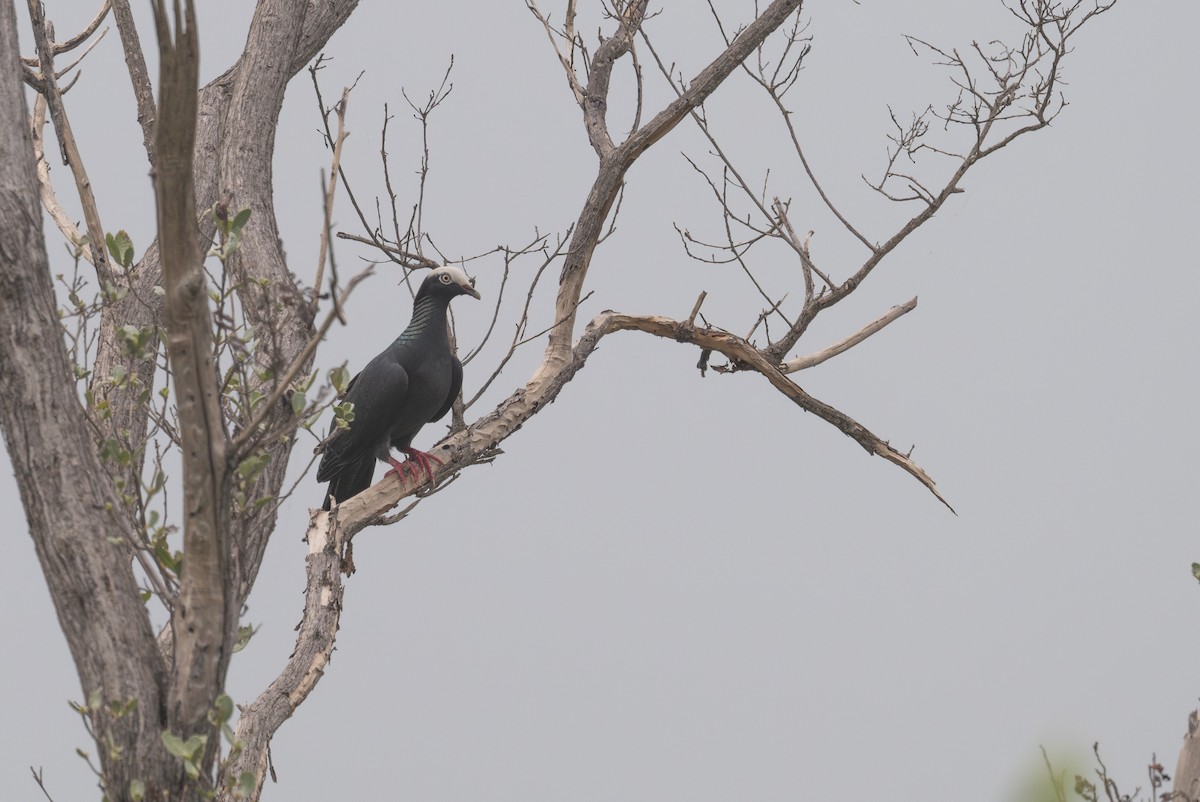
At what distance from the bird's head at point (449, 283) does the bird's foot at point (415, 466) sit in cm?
69

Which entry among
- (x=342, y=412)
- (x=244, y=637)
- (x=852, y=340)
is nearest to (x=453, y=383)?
(x=852, y=340)

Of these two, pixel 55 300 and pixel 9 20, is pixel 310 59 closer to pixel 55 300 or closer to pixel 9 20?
pixel 9 20

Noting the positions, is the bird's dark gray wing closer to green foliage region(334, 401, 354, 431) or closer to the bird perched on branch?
the bird perched on branch

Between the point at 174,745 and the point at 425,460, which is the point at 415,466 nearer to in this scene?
the point at 425,460

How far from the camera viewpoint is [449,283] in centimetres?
484

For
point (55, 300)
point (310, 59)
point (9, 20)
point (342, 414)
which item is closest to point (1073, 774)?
point (342, 414)

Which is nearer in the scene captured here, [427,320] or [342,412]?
[342,412]

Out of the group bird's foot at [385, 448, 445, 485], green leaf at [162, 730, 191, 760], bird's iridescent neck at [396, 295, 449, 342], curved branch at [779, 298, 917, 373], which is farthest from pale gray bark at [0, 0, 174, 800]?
curved branch at [779, 298, 917, 373]

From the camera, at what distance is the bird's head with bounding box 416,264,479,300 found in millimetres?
4805

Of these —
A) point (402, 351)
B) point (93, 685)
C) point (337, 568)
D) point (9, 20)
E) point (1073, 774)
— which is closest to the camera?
point (93, 685)

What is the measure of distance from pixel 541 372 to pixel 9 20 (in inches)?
91.1

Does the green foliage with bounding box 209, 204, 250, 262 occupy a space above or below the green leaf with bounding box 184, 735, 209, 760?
above

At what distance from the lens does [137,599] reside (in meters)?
2.46

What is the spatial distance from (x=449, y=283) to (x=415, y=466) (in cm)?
79
